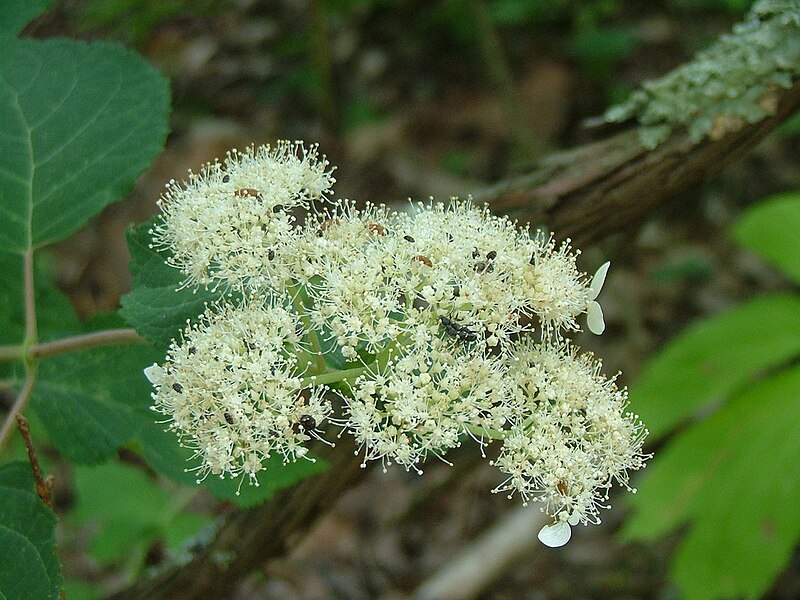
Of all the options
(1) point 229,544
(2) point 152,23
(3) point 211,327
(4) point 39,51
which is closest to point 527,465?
(3) point 211,327

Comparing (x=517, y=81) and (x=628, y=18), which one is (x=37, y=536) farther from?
(x=628, y=18)

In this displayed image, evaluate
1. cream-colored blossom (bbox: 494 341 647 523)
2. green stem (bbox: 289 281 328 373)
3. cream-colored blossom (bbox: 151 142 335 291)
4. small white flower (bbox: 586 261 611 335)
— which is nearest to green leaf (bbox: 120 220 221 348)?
cream-colored blossom (bbox: 151 142 335 291)

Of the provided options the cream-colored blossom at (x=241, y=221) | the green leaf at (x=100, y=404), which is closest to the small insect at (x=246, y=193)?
the cream-colored blossom at (x=241, y=221)

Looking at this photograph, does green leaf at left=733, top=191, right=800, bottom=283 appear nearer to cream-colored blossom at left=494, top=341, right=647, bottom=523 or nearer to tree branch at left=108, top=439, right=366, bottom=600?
cream-colored blossom at left=494, top=341, right=647, bottom=523

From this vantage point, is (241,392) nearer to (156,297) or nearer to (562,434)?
(156,297)

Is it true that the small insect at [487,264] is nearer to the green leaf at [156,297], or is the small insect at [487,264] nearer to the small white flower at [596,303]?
the small white flower at [596,303]

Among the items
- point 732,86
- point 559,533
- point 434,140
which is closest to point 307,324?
point 559,533
